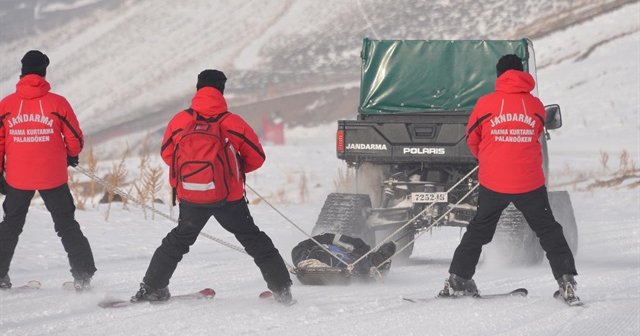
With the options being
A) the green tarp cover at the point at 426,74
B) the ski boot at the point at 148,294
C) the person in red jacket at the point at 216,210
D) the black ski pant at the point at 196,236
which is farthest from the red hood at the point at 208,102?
the green tarp cover at the point at 426,74

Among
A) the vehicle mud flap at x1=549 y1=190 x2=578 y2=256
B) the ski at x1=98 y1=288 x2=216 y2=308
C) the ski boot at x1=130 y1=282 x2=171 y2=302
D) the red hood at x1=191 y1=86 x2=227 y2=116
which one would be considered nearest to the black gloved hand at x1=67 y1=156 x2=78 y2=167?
the ski at x1=98 y1=288 x2=216 y2=308

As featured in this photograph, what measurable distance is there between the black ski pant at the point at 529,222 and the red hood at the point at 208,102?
1914 millimetres

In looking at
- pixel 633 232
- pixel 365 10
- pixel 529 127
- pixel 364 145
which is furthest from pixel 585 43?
pixel 529 127

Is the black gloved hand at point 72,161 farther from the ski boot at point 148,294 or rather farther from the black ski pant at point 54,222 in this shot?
the ski boot at point 148,294

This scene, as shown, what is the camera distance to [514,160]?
8.79 m

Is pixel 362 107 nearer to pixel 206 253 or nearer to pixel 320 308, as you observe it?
pixel 206 253

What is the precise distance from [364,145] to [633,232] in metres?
4.14

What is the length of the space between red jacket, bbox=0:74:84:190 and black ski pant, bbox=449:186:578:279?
2.83 meters

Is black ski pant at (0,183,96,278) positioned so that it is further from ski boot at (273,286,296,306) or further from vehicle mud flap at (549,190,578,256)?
vehicle mud flap at (549,190,578,256)

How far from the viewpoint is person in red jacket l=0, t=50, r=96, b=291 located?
29.7ft

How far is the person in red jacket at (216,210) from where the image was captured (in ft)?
27.3

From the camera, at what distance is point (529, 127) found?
8828 mm

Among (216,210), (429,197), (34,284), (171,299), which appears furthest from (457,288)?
(429,197)

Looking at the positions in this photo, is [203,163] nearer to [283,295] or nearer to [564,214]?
[283,295]
